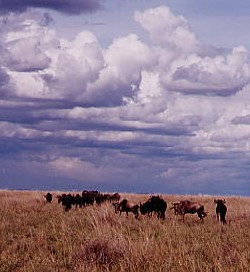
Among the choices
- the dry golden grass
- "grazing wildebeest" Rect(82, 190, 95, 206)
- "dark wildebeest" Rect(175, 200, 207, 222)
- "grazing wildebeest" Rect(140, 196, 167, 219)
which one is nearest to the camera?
the dry golden grass

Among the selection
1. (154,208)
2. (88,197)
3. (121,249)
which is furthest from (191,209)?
(121,249)

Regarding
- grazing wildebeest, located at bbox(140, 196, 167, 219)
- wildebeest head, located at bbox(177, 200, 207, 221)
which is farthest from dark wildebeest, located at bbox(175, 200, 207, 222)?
grazing wildebeest, located at bbox(140, 196, 167, 219)

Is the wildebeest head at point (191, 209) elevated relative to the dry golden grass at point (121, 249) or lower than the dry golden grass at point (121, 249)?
elevated

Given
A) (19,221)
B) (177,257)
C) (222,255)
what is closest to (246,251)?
(222,255)

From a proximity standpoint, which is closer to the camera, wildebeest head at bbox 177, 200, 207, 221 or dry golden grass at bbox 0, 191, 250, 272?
dry golden grass at bbox 0, 191, 250, 272

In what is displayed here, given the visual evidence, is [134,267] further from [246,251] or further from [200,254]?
[246,251]

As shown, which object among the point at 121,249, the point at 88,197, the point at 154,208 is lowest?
the point at 121,249

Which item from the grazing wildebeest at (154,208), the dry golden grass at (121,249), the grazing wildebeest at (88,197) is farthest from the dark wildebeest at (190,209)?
the grazing wildebeest at (88,197)

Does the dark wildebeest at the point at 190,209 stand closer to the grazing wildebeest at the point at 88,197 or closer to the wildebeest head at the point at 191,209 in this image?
the wildebeest head at the point at 191,209

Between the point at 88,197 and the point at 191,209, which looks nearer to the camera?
the point at 191,209

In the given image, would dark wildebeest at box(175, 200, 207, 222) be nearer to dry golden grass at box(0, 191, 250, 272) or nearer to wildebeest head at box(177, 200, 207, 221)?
wildebeest head at box(177, 200, 207, 221)

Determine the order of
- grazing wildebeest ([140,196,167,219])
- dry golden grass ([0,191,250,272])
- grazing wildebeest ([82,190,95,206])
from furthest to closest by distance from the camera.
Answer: grazing wildebeest ([82,190,95,206]) < grazing wildebeest ([140,196,167,219]) < dry golden grass ([0,191,250,272])

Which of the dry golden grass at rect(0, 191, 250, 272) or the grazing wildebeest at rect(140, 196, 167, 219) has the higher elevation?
the grazing wildebeest at rect(140, 196, 167, 219)

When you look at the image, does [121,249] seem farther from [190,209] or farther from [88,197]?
[88,197]
